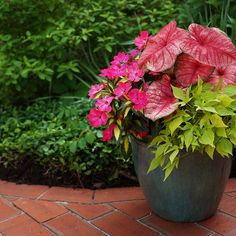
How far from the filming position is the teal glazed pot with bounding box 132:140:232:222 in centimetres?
189

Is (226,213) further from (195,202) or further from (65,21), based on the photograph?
(65,21)

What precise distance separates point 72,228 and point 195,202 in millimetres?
604

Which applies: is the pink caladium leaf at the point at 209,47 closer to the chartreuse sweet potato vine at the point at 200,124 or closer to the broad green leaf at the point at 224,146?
the chartreuse sweet potato vine at the point at 200,124

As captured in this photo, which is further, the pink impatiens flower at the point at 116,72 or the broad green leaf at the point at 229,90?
the pink impatiens flower at the point at 116,72

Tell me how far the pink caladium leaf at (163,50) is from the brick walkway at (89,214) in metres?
0.77

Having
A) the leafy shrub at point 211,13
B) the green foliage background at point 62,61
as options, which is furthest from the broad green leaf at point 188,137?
the leafy shrub at point 211,13

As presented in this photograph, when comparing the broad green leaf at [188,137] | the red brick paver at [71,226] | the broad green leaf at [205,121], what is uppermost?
Result: the broad green leaf at [205,121]

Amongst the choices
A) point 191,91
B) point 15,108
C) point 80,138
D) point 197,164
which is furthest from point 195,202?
point 15,108

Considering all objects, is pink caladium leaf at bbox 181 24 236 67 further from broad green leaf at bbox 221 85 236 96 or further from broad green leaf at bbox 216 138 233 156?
broad green leaf at bbox 216 138 233 156

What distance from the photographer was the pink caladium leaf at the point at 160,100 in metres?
1.73

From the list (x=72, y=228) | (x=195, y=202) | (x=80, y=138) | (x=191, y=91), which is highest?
(x=191, y=91)

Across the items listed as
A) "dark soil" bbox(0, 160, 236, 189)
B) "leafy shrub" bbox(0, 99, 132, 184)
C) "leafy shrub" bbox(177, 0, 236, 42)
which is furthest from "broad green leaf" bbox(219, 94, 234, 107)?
"leafy shrub" bbox(177, 0, 236, 42)

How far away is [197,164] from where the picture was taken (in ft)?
6.15

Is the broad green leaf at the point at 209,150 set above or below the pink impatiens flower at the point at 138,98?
below
